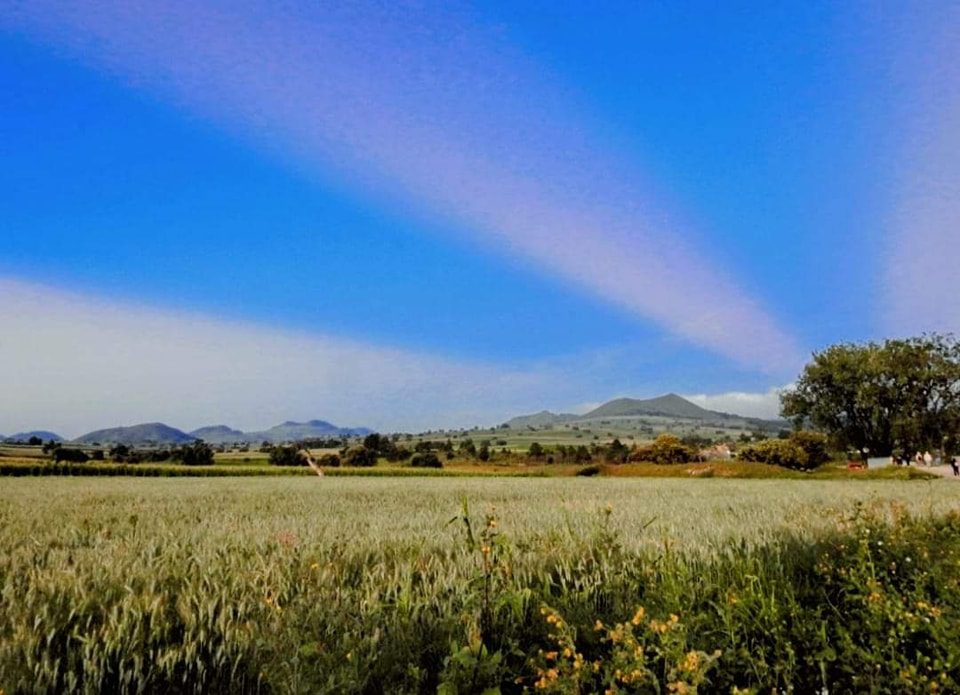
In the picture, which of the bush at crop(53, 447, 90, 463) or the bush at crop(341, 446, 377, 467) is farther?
the bush at crop(341, 446, 377, 467)

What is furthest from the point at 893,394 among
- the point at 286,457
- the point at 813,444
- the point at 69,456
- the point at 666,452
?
the point at 69,456

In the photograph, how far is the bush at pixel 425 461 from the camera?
5115 cm

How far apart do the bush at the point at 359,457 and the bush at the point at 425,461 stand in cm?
472

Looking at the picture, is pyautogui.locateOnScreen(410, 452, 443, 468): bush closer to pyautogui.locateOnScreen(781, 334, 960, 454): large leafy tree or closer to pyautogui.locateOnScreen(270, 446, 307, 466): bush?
pyautogui.locateOnScreen(270, 446, 307, 466): bush

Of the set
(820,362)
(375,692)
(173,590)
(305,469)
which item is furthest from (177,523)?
(820,362)

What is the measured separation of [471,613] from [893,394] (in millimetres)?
67120

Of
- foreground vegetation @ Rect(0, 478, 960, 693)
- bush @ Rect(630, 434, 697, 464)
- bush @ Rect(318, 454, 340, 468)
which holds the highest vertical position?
foreground vegetation @ Rect(0, 478, 960, 693)

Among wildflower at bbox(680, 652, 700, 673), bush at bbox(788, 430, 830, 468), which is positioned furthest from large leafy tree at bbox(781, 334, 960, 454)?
A: wildflower at bbox(680, 652, 700, 673)

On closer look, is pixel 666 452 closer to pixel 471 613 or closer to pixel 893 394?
pixel 893 394

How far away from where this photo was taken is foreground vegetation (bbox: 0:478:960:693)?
8.39 ft

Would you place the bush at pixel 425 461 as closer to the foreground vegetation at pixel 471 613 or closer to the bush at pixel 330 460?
the bush at pixel 330 460

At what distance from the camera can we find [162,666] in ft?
8.28

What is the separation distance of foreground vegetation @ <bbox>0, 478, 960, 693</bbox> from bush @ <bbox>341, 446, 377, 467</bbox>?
5265cm

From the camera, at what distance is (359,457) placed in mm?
57188
